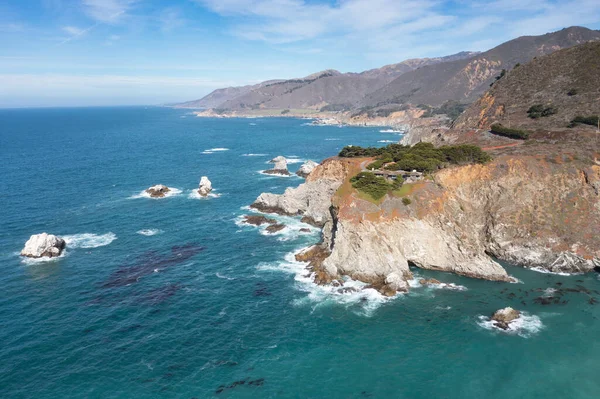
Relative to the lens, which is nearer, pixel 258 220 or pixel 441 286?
pixel 441 286

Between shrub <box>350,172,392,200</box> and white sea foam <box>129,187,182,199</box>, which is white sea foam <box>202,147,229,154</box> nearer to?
white sea foam <box>129,187,182,199</box>

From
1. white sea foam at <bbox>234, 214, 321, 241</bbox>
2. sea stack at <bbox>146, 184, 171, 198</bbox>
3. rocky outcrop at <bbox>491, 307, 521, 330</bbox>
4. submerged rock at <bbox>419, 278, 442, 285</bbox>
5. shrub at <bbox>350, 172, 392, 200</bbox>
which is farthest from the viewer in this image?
sea stack at <bbox>146, 184, 171, 198</bbox>

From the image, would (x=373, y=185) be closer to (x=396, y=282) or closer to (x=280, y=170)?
(x=396, y=282)

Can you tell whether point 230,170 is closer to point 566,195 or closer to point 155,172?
point 155,172

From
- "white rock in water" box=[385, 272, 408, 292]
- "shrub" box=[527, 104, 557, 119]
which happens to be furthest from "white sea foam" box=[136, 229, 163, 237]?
"shrub" box=[527, 104, 557, 119]

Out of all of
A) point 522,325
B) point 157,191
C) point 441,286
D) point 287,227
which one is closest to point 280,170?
point 157,191

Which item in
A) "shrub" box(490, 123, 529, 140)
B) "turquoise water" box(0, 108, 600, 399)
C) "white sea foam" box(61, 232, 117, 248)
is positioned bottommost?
"turquoise water" box(0, 108, 600, 399)
